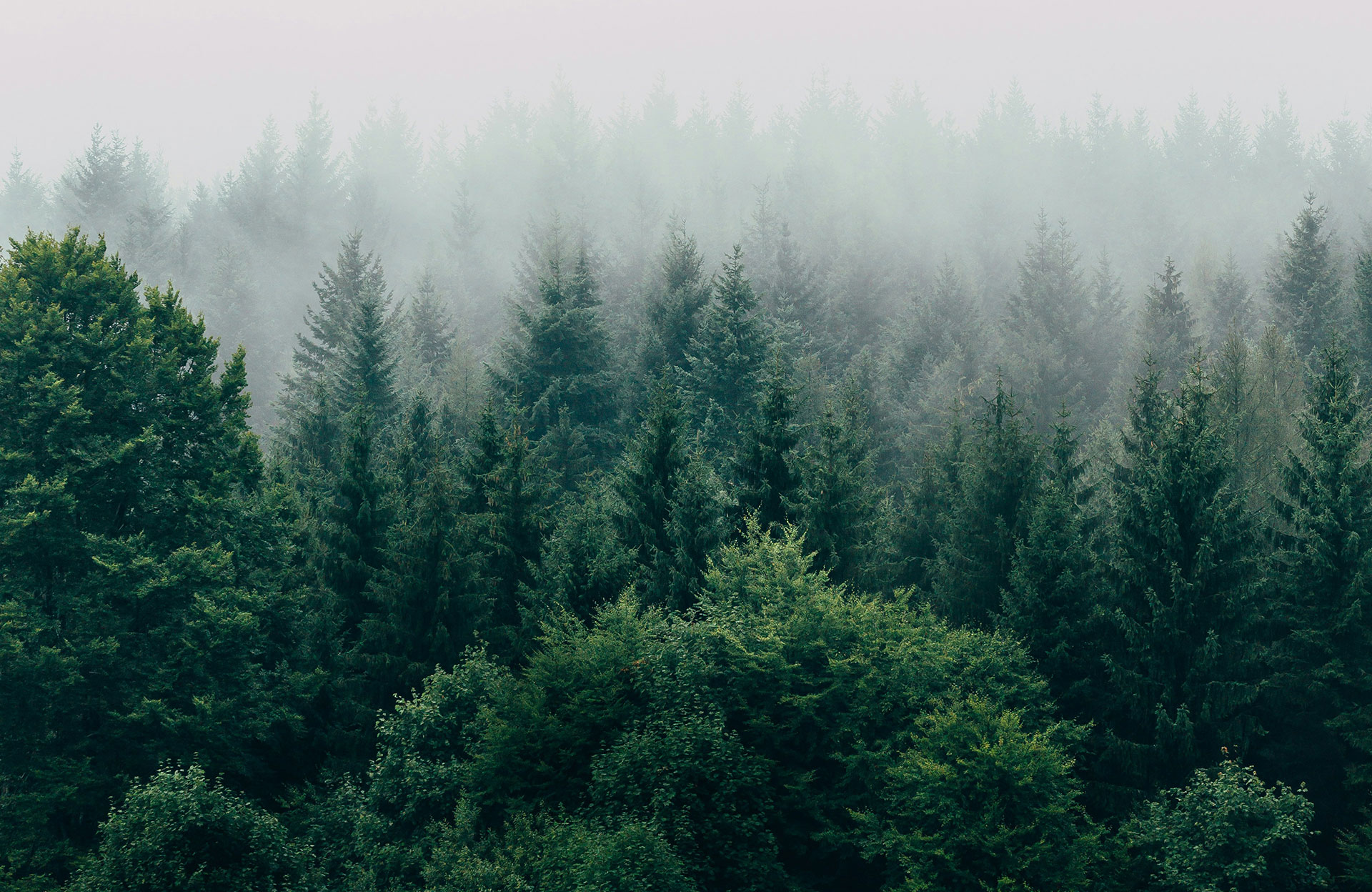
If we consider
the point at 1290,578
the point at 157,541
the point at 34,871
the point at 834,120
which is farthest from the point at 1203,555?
the point at 834,120

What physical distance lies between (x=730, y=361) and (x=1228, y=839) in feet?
102

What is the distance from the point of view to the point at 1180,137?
11975cm

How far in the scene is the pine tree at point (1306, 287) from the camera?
61438mm

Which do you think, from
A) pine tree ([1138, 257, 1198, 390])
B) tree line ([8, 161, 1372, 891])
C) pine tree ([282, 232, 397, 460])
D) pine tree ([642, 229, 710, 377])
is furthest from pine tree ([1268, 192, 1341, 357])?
pine tree ([282, 232, 397, 460])

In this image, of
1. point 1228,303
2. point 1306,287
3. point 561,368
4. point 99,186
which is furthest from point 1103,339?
point 99,186

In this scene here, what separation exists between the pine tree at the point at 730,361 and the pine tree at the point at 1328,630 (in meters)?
25.1

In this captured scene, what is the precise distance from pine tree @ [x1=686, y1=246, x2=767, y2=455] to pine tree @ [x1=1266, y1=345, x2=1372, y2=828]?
25128 millimetres

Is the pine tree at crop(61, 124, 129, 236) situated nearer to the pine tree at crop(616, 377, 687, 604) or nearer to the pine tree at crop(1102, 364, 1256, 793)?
the pine tree at crop(616, 377, 687, 604)

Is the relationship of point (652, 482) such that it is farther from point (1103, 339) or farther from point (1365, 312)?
point (1103, 339)

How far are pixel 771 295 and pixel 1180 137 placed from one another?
239ft

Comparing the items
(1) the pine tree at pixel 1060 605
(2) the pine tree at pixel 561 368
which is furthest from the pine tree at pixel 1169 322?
(2) the pine tree at pixel 561 368

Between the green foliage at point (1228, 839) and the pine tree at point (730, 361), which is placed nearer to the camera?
the green foliage at point (1228, 839)

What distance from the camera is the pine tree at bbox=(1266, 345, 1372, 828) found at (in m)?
32.6

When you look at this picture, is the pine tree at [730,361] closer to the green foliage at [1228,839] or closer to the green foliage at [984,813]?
the green foliage at [984,813]
